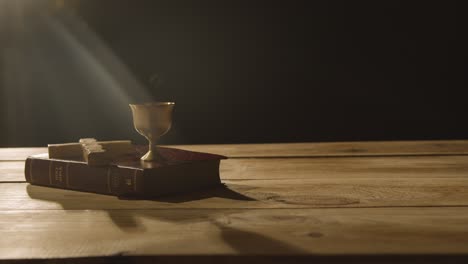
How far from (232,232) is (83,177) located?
0.38 meters

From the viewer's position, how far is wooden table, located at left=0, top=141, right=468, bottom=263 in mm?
591

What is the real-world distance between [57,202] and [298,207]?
0.35m

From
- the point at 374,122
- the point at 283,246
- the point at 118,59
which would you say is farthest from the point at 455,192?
the point at 118,59

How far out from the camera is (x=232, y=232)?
671 mm

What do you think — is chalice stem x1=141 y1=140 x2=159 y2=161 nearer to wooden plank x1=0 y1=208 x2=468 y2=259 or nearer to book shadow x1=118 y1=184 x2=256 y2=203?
book shadow x1=118 y1=184 x2=256 y2=203

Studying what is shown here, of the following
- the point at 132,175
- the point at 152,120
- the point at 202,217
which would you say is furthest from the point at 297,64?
the point at 202,217

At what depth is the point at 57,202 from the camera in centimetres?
88

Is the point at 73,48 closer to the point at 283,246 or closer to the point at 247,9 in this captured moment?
the point at 247,9

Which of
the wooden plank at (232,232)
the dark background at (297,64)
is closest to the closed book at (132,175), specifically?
the wooden plank at (232,232)

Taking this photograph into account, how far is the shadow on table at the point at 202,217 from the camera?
610mm

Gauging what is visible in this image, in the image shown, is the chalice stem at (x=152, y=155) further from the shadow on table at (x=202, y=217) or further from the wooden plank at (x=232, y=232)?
the wooden plank at (x=232, y=232)

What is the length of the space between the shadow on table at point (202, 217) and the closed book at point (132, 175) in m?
0.02

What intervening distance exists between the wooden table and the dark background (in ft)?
6.65

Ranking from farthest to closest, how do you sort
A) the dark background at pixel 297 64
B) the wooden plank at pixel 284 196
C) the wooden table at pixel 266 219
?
the dark background at pixel 297 64, the wooden plank at pixel 284 196, the wooden table at pixel 266 219
